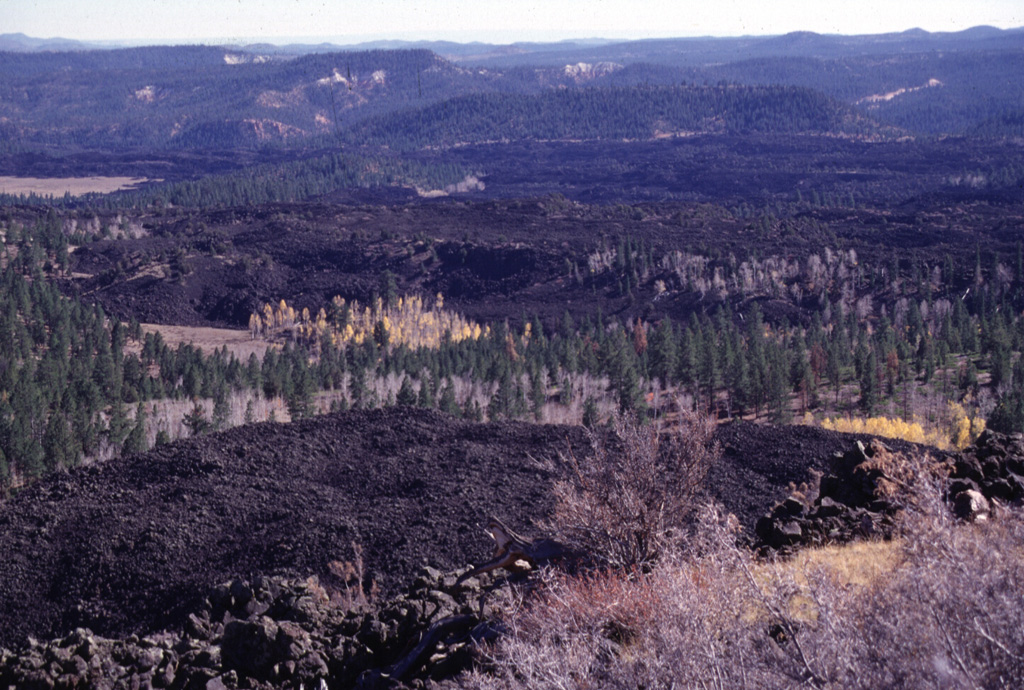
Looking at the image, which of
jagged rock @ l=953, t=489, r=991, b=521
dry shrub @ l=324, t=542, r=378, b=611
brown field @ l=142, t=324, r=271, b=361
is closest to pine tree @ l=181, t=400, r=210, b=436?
dry shrub @ l=324, t=542, r=378, b=611

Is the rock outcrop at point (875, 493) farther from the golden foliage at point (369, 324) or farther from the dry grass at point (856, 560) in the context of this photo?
the golden foliage at point (369, 324)

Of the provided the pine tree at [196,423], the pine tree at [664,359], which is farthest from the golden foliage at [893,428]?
the pine tree at [196,423]

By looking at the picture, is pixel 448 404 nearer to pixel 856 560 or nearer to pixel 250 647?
pixel 250 647

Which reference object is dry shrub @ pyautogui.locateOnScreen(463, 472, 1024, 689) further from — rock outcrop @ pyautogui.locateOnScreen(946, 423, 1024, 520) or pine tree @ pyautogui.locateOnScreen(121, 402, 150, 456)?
pine tree @ pyautogui.locateOnScreen(121, 402, 150, 456)

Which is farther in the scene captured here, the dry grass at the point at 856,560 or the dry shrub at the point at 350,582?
the dry shrub at the point at 350,582

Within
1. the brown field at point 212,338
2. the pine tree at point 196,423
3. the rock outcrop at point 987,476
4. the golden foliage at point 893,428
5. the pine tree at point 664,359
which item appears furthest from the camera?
the brown field at point 212,338

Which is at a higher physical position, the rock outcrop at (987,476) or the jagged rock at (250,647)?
the rock outcrop at (987,476)

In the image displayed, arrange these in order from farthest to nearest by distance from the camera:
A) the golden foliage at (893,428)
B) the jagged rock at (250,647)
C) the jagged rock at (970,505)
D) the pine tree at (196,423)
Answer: the pine tree at (196,423)
the golden foliage at (893,428)
the jagged rock at (970,505)
the jagged rock at (250,647)

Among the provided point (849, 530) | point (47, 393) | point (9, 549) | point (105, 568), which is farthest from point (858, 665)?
point (47, 393)

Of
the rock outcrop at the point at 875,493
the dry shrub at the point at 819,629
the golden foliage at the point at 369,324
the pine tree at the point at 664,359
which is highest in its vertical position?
the dry shrub at the point at 819,629
